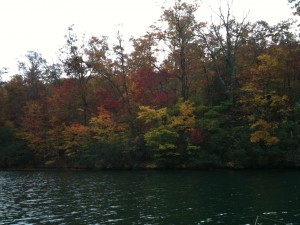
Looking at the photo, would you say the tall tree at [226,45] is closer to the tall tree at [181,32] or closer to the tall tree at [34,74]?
the tall tree at [181,32]

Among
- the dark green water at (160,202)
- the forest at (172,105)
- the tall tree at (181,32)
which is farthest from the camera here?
the tall tree at (181,32)

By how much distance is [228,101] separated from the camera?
4378 cm

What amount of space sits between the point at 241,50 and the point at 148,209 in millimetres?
36391

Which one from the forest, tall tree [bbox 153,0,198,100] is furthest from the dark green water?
tall tree [bbox 153,0,198,100]

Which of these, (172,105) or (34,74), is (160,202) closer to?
(172,105)

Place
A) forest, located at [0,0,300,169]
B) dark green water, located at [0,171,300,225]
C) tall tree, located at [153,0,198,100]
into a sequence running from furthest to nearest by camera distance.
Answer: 1. tall tree, located at [153,0,198,100]
2. forest, located at [0,0,300,169]
3. dark green water, located at [0,171,300,225]

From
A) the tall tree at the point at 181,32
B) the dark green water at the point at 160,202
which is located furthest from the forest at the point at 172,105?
the dark green water at the point at 160,202

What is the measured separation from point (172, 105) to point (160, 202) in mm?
25518

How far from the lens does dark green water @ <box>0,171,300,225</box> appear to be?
16.9 meters

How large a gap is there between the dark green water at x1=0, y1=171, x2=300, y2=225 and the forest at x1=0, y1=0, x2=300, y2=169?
904 cm

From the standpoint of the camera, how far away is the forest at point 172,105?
1494 inches

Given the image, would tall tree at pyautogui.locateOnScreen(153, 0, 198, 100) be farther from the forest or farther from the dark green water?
the dark green water

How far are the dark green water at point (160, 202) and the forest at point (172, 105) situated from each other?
356 inches

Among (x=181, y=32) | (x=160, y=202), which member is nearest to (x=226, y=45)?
(x=181, y=32)
